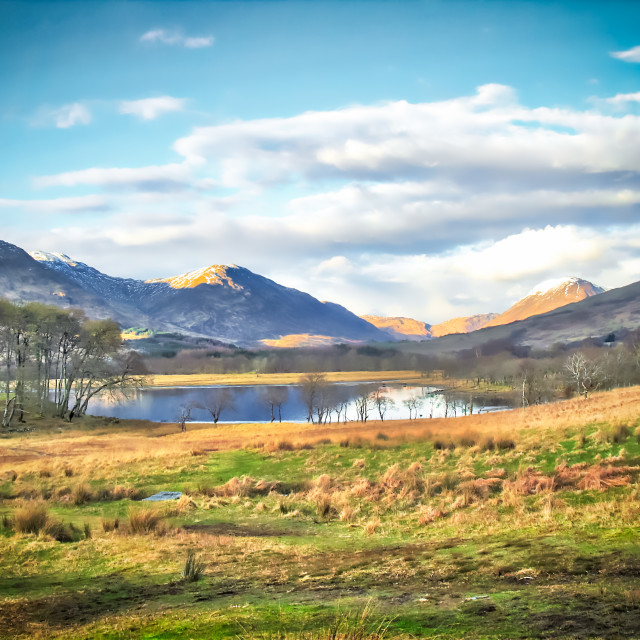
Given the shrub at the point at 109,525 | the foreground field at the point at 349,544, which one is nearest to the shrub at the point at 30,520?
the foreground field at the point at 349,544

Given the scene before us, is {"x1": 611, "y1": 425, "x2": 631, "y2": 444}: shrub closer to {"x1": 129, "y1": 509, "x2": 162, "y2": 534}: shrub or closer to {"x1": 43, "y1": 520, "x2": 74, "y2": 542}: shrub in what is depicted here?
{"x1": 129, "y1": 509, "x2": 162, "y2": 534}: shrub

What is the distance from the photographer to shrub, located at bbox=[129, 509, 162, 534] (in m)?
16.5

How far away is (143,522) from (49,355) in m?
58.3

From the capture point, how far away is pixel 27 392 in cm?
6147

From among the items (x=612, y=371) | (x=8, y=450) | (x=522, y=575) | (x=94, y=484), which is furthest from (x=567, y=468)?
(x=612, y=371)

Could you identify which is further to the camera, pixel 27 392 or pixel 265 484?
pixel 27 392

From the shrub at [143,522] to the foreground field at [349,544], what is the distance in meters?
0.07

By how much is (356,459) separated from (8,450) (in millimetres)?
28785

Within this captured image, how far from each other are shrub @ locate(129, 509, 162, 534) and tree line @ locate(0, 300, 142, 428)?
46.0 meters

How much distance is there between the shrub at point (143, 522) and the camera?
1648cm

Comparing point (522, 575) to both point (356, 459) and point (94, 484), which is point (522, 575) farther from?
point (94, 484)

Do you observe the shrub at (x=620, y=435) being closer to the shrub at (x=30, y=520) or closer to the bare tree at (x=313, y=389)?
the shrub at (x=30, y=520)

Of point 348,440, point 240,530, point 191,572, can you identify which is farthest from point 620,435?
point 191,572

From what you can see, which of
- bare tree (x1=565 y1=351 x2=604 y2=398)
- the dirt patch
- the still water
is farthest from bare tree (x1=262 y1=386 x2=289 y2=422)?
the dirt patch
